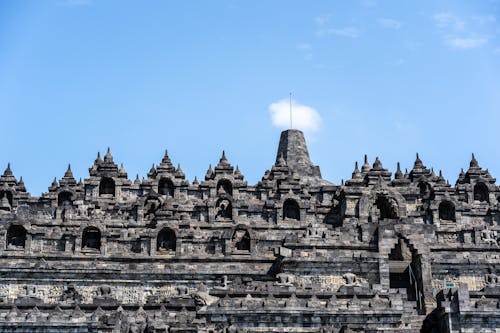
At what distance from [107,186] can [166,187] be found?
13.9ft

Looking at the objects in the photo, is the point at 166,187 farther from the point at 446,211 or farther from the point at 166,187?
the point at 446,211

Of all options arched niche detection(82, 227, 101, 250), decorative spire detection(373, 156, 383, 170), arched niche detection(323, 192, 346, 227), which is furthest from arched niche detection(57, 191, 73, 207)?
decorative spire detection(373, 156, 383, 170)

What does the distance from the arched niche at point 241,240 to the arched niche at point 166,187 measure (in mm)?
10867

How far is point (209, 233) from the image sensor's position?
68.9 meters

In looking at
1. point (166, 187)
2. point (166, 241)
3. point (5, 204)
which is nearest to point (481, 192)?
point (166, 187)

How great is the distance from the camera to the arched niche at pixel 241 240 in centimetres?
6744

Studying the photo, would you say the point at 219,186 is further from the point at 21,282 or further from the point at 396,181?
the point at 21,282

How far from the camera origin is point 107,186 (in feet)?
254

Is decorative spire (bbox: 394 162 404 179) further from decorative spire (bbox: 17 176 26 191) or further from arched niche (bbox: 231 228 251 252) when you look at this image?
decorative spire (bbox: 17 176 26 191)

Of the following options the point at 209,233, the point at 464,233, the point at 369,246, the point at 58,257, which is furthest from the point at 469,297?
the point at 58,257

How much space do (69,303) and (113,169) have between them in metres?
21.9

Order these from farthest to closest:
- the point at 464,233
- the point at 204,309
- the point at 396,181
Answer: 1. the point at 396,181
2. the point at 464,233
3. the point at 204,309

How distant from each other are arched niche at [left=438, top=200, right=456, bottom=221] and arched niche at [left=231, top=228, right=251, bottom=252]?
14.9 metres

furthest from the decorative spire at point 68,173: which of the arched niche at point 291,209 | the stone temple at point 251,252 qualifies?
the arched niche at point 291,209
